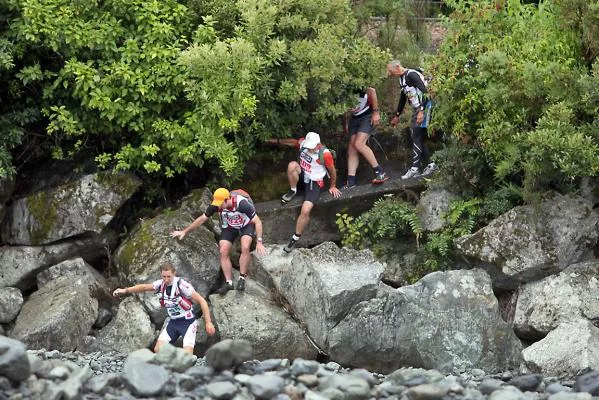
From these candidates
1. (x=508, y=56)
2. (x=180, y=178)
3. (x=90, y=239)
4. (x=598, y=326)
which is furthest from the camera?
(x=180, y=178)

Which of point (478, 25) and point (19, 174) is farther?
point (19, 174)

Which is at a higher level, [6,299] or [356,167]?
[356,167]

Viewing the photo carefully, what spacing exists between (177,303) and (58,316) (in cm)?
246

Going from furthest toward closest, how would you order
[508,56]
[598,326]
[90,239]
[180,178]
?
[180,178] < [90,239] < [508,56] < [598,326]

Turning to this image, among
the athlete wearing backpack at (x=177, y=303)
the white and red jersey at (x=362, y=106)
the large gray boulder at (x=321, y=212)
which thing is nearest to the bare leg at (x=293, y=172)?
the large gray boulder at (x=321, y=212)

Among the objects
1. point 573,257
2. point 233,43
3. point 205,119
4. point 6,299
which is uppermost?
point 233,43

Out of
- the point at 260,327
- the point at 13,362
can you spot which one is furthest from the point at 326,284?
the point at 13,362

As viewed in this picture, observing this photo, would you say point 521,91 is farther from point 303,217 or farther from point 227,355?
point 227,355

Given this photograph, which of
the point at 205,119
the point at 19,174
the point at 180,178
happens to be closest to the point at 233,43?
the point at 205,119

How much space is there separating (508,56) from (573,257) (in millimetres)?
3119

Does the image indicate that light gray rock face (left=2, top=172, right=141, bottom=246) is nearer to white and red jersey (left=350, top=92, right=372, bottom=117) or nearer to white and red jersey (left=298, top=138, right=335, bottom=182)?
white and red jersey (left=298, top=138, right=335, bottom=182)

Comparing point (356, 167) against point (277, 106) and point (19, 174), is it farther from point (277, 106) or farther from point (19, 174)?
point (19, 174)

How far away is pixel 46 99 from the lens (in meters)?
16.9

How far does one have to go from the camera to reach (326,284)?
48.2ft
